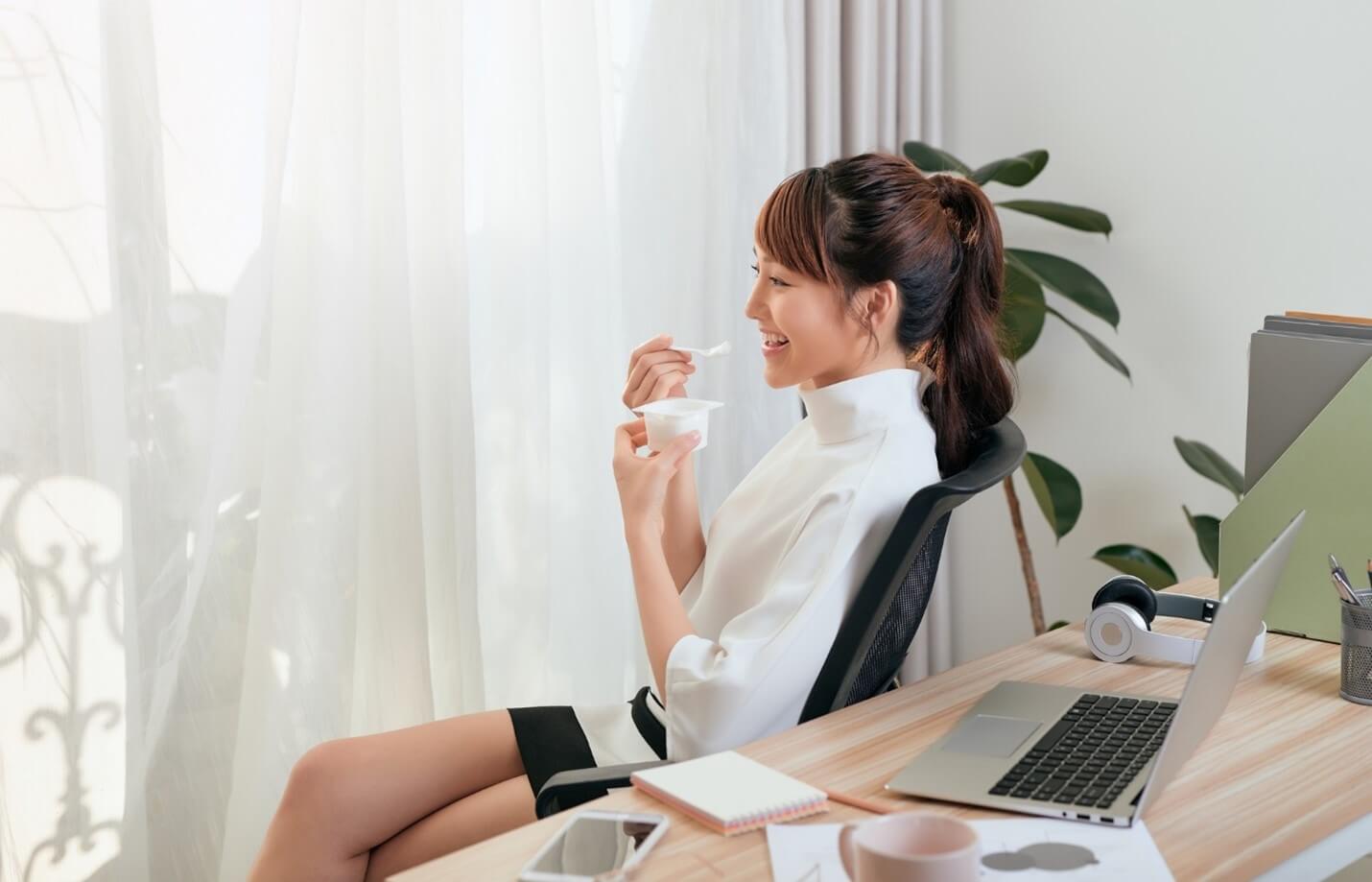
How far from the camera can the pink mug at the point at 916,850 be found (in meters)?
0.76

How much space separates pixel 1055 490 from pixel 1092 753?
149cm

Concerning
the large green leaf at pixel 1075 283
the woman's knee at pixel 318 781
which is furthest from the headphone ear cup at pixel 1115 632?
the large green leaf at pixel 1075 283

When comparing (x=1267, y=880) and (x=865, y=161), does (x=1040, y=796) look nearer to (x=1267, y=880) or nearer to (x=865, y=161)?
(x=1267, y=880)

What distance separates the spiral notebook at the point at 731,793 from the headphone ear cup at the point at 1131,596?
556 mm

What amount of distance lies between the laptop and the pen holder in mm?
91

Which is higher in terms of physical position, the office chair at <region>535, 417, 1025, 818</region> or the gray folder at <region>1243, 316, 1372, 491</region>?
the gray folder at <region>1243, 316, 1372, 491</region>

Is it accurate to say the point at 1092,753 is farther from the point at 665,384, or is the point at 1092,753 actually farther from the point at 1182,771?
the point at 665,384

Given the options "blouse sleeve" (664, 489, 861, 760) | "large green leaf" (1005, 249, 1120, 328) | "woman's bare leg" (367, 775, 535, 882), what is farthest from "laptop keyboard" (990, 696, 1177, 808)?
"large green leaf" (1005, 249, 1120, 328)

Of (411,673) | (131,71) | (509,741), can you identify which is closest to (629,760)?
(509,741)

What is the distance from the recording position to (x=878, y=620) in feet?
4.25

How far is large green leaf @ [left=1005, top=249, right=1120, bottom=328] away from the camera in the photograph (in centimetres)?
248

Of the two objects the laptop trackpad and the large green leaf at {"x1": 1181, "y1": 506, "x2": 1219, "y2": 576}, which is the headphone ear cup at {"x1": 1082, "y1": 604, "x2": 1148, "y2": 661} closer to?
the laptop trackpad

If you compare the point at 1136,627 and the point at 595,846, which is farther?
the point at 1136,627

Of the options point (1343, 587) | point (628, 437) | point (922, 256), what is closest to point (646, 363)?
point (628, 437)
